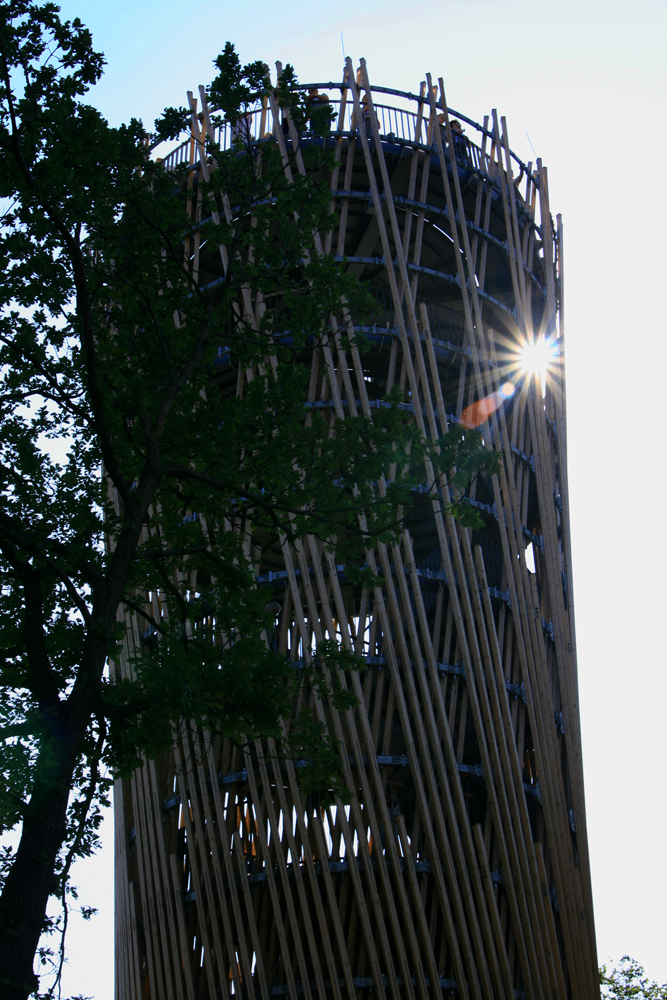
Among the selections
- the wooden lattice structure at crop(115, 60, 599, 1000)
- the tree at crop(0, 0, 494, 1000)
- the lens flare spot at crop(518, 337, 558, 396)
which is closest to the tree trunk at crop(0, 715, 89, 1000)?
the tree at crop(0, 0, 494, 1000)

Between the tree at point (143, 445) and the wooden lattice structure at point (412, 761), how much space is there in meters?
3.96

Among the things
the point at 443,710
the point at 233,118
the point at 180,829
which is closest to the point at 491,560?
the point at 443,710

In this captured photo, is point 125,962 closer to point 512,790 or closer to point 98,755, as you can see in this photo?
point 512,790

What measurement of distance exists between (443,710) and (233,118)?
7.73m

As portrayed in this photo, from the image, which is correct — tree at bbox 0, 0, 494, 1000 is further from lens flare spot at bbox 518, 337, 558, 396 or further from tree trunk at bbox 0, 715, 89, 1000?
lens flare spot at bbox 518, 337, 558, 396

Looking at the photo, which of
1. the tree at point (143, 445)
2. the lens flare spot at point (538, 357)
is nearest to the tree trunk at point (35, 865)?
the tree at point (143, 445)

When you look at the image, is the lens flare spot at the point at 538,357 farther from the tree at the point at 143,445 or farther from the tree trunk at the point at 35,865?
the tree trunk at the point at 35,865

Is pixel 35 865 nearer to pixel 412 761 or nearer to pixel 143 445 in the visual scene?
pixel 143 445

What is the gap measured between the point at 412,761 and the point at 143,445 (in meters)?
6.36

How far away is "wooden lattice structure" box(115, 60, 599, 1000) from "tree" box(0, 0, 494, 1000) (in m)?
3.96

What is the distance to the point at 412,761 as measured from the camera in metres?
12.0

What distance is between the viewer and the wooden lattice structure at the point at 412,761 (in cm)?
1159

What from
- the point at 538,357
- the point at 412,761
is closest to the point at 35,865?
the point at 412,761

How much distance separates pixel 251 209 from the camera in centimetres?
784
